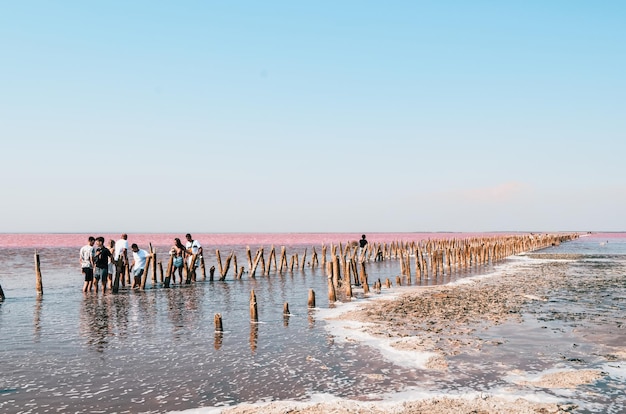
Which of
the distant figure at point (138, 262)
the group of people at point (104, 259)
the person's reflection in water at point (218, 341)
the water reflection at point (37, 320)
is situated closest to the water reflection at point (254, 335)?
the person's reflection in water at point (218, 341)

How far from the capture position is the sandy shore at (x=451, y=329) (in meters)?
7.29

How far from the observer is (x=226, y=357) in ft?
33.5

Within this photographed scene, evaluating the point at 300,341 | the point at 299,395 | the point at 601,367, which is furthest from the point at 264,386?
the point at 601,367

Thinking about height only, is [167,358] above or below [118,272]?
below

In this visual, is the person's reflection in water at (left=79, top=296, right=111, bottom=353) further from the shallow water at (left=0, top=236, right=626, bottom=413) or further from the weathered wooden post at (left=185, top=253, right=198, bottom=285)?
the weathered wooden post at (left=185, top=253, right=198, bottom=285)

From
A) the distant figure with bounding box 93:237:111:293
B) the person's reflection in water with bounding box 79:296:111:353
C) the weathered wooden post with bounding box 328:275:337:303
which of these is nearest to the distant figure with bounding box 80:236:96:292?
the distant figure with bounding box 93:237:111:293

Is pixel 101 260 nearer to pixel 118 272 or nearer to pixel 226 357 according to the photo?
pixel 118 272

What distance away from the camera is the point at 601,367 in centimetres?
→ 922

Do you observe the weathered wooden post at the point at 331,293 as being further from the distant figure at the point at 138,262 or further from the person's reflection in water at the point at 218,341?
the distant figure at the point at 138,262

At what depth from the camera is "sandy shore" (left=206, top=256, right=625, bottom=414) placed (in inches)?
287

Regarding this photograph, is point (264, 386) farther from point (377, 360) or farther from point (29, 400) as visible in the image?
point (29, 400)

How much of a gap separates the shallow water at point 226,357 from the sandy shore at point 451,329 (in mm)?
414

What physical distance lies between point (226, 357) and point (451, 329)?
18.6 ft

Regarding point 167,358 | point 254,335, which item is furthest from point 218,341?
point 167,358
